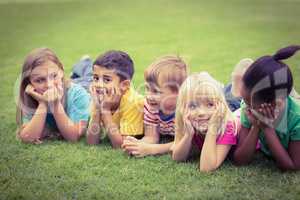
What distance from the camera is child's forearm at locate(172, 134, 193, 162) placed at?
3.48m

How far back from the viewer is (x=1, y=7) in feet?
34.5

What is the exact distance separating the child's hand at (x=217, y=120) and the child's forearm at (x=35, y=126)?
126 cm

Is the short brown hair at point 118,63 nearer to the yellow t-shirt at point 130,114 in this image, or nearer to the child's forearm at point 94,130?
the yellow t-shirt at point 130,114

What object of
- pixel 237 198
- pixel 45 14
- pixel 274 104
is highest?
pixel 45 14

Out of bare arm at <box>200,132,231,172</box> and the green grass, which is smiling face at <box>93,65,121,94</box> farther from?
bare arm at <box>200,132,231,172</box>

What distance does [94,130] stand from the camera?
3.93 m

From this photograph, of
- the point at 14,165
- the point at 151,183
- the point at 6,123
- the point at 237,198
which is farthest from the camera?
the point at 6,123

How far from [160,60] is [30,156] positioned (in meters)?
1.12

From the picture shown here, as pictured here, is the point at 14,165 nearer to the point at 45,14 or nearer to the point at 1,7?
the point at 45,14

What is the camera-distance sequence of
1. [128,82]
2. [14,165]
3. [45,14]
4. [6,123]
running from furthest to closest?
1. [45,14]
2. [6,123]
3. [128,82]
4. [14,165]

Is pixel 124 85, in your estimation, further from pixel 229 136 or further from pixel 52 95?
pixel 229 136

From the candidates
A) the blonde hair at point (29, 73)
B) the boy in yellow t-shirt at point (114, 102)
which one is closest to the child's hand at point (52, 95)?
the blonde hair at point (29, 73)

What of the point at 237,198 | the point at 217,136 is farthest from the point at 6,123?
the point at 237,198

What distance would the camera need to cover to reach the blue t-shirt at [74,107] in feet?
13.5
